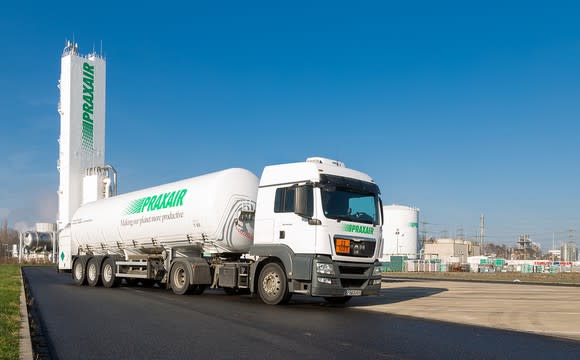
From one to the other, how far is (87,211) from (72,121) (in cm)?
3165

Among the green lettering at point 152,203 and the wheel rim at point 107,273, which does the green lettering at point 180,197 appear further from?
the wheel rim at point 107,273

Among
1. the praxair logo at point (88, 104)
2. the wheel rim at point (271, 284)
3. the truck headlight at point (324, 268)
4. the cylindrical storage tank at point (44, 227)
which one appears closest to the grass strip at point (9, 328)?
the wheel rim at point (271, 284)

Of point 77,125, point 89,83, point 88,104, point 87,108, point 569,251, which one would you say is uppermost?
point 89,83

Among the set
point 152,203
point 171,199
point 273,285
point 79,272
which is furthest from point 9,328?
point 79,272

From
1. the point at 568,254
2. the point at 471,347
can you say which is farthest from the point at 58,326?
the point at 568,254

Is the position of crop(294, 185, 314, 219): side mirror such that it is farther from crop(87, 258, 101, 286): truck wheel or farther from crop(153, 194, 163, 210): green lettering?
crop(87, 258, 101, 286): truck wheel

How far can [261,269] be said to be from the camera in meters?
14.4

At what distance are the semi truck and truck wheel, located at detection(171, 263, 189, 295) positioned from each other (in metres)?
0.03

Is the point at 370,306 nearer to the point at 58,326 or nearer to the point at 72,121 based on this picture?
the point at 58,326

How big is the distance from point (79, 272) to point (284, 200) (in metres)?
12.5

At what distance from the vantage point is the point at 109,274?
20.9 m

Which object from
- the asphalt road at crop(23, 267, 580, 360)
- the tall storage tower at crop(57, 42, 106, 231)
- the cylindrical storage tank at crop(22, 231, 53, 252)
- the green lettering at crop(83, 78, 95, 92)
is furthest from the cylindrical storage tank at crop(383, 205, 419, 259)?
the asphalt road at crop(23, 267, 580, 360)

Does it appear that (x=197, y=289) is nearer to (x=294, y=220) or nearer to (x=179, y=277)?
(x=179, y=277)

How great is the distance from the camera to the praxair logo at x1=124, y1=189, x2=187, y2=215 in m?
17.6
